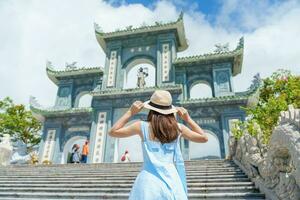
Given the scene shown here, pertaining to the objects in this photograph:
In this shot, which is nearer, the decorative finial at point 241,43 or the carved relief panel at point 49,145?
the decorative finial at point 241,43

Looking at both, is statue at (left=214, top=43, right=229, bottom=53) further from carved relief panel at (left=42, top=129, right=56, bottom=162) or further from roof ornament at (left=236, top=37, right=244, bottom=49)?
carved relief panel at (left=42, top=129, right=56, bottom=162)

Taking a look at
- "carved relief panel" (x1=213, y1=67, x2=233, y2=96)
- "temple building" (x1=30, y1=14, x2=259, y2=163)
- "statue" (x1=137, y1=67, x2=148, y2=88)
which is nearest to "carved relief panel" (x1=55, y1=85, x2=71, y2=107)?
"temple building" (x1=30, y1=14, x2=259, y2=163)

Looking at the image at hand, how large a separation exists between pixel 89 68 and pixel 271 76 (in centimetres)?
1148

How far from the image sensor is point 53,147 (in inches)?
635

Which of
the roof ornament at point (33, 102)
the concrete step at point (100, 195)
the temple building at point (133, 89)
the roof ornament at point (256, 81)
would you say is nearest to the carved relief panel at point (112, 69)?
the temple building at point (133, 89)

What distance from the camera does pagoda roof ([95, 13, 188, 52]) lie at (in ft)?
54.4

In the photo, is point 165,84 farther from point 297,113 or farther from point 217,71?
point 297,113

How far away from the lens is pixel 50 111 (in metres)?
16.8

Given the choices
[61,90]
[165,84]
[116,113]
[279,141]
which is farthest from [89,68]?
[279,141]

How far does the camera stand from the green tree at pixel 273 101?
11.1 m

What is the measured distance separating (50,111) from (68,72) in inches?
120

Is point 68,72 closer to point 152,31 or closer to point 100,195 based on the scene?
point 152,31

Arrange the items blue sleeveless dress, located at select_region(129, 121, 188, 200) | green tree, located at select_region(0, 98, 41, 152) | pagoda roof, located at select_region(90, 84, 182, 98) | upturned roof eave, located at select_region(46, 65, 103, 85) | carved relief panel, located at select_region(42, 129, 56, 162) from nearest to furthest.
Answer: blue sleeveless dress, located at select_region(129, 121, 188, 200)
pagoda roof, located at select_region(90, 84, 182, 98)
carved relief panel, located at select_region(42, 129, 56, 162)
upturned roof eave, located at select_region(46, 65, 103, 85)
green tree, located at select_region(0, 98, 41, 152)

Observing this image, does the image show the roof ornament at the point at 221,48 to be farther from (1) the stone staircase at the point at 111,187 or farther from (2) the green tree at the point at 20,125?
(2) the green tree at the point at 20,125
